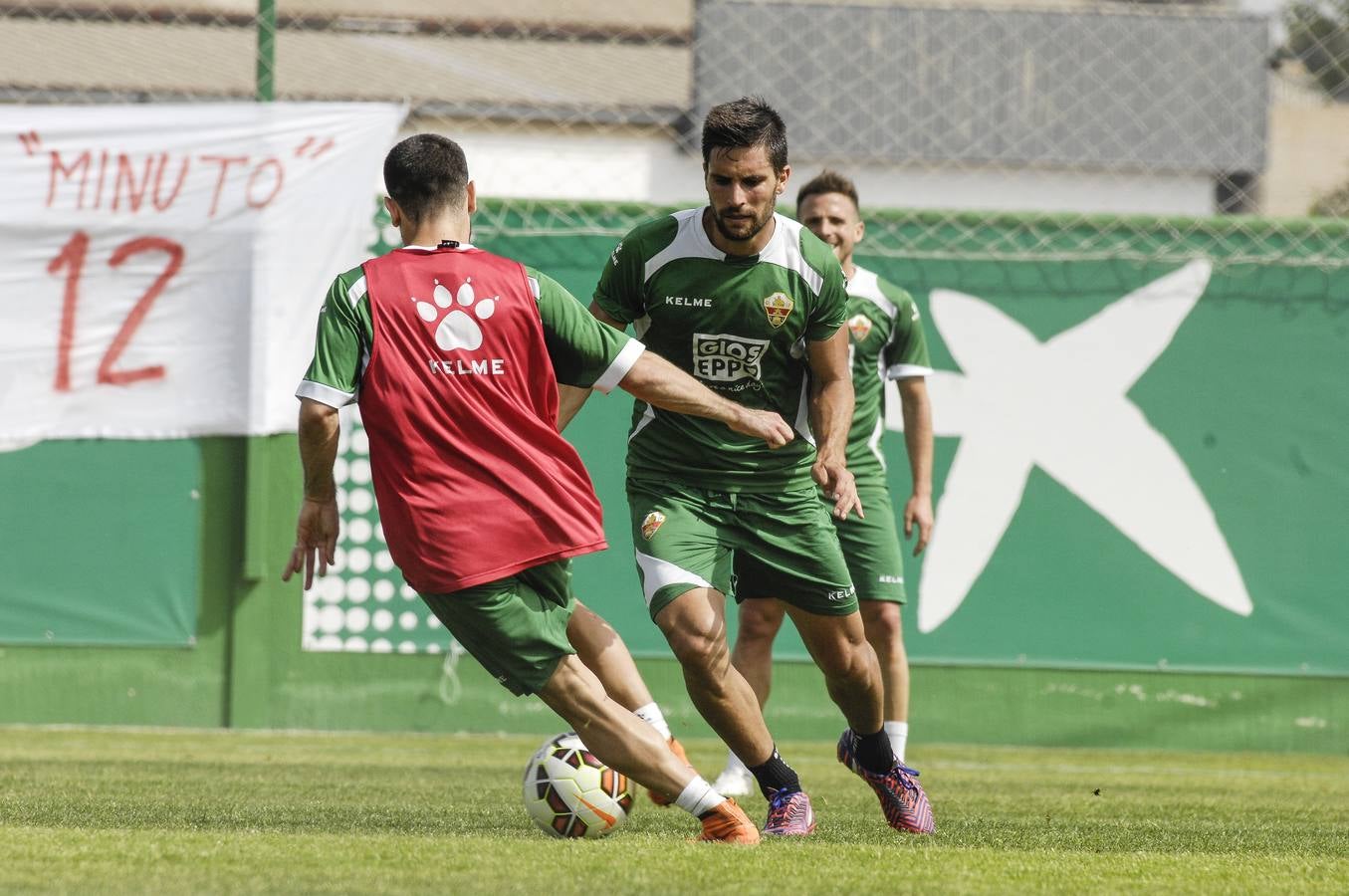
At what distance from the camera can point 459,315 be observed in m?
4.51

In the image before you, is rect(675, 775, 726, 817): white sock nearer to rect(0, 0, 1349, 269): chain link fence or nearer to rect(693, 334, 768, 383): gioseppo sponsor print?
rect(693, 334, 768, 383): gioseppo sponsor print

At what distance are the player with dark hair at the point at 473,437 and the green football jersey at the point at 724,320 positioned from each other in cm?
74

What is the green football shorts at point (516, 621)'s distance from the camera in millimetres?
4535

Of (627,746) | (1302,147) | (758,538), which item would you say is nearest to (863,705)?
(758,538)

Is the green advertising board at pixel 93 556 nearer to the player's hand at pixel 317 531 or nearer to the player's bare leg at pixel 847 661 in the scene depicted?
the player's bare leg at pixel 847 661

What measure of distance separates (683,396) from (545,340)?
0.40 metres

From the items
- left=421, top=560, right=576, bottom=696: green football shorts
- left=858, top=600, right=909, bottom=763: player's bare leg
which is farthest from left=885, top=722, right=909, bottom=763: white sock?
left=421, top=560, right=576, bottom=696: green football shorts

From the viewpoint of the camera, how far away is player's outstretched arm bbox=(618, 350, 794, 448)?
4699mm

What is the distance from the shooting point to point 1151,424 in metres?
9.52

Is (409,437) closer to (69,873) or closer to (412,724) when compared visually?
(69,873)

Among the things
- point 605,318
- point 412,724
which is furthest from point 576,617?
point 412,724

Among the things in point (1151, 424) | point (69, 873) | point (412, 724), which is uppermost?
point (1151, 424)

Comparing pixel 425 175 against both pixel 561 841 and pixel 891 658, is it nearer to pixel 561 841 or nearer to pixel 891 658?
pixel 561 841

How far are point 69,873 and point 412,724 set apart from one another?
5.59 meters
